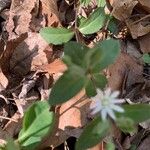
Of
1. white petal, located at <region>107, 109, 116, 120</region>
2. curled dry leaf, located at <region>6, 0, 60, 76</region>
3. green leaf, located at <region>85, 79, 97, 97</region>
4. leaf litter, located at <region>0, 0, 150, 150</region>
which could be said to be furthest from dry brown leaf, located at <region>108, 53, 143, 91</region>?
white petal, located at <region>107, 109, 116, 120</region>

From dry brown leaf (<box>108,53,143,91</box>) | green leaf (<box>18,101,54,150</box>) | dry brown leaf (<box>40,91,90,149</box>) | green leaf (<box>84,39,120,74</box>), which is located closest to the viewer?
green leaf (<box>84,39,120,74</box>)

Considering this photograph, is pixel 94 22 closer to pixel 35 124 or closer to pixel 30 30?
pixel 30 30

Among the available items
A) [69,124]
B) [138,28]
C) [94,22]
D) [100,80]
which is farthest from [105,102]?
[138,28]

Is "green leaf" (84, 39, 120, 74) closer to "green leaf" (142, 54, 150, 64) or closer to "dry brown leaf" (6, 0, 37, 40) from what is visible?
"green leaf" (142, 54, 150, 64)

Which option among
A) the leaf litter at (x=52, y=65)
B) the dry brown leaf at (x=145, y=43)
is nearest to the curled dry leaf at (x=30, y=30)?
the leaf litter at (x=52, y=65)

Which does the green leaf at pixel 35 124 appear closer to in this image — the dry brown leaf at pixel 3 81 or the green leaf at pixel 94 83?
the green leaf at pixel 94 83
